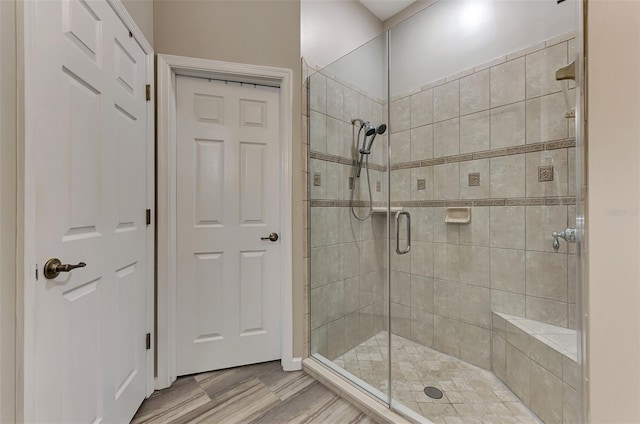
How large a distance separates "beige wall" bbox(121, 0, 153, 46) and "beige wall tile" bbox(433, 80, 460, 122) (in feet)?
6.38

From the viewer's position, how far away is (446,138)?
2.00m

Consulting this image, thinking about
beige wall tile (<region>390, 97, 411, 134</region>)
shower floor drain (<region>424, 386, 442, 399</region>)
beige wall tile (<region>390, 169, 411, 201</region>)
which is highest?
beige wall tile (<region>390, 97, 411, 134</region>)

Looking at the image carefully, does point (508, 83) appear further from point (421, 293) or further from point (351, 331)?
point (351, 331)

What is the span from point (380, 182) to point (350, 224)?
388 mm

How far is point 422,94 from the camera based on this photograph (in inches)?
81.4

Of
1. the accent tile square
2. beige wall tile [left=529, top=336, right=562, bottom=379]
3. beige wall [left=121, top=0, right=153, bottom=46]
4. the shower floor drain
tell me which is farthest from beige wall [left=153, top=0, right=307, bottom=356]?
the accent tile square

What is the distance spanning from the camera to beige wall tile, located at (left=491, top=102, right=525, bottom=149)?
1688 millimetres

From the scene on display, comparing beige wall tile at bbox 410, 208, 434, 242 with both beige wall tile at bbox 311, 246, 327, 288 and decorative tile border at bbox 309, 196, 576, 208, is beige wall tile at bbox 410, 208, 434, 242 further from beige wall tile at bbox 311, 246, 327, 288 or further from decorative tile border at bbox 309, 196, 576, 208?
beige wall tile at bbox 311, 246, 327, 288

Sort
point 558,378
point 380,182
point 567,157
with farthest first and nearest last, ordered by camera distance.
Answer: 1. point 380,182
2. point 567,157
3. point 558,378

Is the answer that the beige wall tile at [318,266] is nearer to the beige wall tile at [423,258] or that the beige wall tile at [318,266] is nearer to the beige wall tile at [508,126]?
the beige wall tile at [423,258]

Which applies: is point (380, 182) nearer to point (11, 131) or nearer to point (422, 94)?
point (422, 94)

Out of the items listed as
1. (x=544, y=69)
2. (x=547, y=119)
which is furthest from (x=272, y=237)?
(x=544, y=69)

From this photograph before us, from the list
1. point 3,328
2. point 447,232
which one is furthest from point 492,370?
point 3,328

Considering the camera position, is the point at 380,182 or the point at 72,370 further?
the point at 380,182
